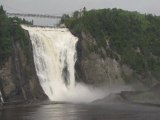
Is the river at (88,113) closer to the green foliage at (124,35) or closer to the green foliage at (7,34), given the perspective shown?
the green foliage at (7,34)

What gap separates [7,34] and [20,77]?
27.1 ft

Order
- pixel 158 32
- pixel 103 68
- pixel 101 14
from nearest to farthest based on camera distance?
pixel 103 68, pixel 101 14, pixel 158 32

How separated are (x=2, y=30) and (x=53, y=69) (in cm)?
1208

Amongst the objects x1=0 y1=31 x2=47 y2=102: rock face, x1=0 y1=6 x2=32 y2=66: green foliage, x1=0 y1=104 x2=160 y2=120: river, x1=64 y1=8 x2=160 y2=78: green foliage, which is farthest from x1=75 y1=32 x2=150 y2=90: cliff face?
x1=0 y1=104 x2=160 y2=120: river

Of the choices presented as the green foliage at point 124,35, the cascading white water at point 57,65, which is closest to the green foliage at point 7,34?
the cascading white water at point 57,65

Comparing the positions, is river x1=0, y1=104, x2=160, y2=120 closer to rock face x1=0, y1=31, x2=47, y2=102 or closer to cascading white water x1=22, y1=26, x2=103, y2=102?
rock face x1=0, y1=31, x2=47, y2=102

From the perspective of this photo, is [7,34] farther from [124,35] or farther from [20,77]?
[124,35]

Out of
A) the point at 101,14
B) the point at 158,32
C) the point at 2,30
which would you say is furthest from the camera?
the point at 158,32

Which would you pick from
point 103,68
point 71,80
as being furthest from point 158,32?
point 71,80

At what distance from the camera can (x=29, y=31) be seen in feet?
360

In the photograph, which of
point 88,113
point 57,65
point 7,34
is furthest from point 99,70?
point 88,113

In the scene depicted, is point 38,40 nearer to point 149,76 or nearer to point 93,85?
point 93,85

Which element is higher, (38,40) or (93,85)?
(38,40)

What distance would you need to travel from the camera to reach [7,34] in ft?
345
